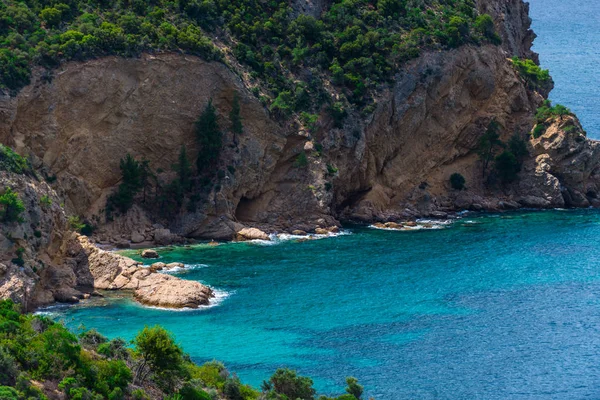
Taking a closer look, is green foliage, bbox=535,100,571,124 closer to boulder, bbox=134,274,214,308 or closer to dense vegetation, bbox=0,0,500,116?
dense vegetation, bbox=0,0,500,116

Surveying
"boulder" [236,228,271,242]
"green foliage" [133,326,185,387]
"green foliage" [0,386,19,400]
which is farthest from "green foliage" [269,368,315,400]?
Answer: "boulder" [236,228,271,242]

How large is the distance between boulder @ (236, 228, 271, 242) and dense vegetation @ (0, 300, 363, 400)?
34.6 meters

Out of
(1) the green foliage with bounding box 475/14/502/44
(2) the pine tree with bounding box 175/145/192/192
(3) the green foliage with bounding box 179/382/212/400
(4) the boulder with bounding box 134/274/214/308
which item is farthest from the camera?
(1) the green foliage with bounding box 475/14/502/44

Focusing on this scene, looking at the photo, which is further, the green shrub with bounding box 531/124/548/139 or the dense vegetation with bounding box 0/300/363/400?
the green shrub with bounding box 531/124/548/139

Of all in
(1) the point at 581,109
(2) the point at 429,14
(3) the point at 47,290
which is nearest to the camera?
(3) the point at 47,290

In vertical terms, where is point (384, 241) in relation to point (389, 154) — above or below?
below

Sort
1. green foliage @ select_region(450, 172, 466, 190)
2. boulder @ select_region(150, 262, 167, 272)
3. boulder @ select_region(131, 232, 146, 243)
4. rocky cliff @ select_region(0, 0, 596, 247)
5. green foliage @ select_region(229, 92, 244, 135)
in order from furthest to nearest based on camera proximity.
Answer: green foliage @ select_region(450, 172, 466, 190), green foliage @ select_region(229, 92, 244, 135), boulder @ select_region(131, 232, 146, 243), rocky cliff @ select_region(0, 0, 596, 247), boulder @ select_region(150, 262, 167, 272)

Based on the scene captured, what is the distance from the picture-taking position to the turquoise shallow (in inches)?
2670

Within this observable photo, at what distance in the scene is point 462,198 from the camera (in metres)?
109

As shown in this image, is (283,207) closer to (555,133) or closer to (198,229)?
(198,229)

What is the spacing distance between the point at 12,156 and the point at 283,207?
2789 cm

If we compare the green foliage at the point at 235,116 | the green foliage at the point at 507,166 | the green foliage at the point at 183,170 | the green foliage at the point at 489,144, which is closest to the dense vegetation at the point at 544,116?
the green foliage at the point at 507,166

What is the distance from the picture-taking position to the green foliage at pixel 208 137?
98.1 metres

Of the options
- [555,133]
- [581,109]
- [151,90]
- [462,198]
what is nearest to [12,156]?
[151,90]
